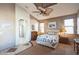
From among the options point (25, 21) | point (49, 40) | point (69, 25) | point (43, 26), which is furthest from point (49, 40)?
point (25, 21)

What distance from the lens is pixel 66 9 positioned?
2051 millimetres

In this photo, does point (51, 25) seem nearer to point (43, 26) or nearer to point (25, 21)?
point (43, 26)

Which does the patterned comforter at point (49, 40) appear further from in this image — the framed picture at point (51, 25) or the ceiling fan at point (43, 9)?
the ceiling fan at point (43, 9)

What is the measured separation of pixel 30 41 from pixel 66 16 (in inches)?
31.7

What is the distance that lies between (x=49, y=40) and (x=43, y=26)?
28cm

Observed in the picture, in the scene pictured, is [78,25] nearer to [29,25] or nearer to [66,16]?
[66,16]

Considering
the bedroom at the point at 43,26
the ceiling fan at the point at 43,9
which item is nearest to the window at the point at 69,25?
the bedroom at the point at 43,26

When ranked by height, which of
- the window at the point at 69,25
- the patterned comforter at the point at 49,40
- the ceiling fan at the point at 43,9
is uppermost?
the ceiling fan at the point at 43,9

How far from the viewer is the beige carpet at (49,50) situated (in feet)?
6.68

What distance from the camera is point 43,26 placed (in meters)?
2.10

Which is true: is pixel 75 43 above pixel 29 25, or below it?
below

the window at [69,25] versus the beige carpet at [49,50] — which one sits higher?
the window at [69,25]
